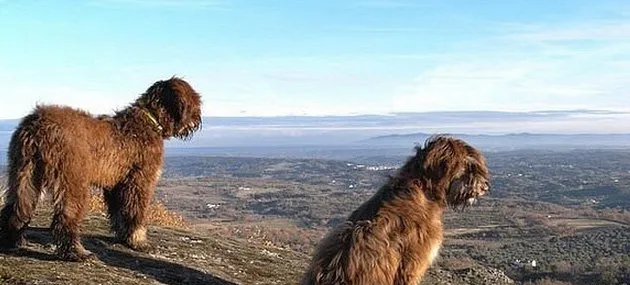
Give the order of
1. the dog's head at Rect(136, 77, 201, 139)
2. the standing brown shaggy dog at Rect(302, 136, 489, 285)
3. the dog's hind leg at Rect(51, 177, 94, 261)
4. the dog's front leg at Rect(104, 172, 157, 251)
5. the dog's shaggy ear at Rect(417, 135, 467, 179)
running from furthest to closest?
the dog's head at Rect(136, 77, 201, 139) < the dog's front leg at Rect(104, 172, 157, 251) < the dog's hind leg at Rect(51, 177, 94, 261) < the dog's shaggy ear at Rect(417, 135, 467, 179) < the standing brown shaggy dog at Rect(302, 136, 489, 285)

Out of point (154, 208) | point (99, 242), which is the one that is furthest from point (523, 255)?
point (99, 242)

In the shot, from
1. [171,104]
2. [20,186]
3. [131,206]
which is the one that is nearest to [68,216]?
[20,186]

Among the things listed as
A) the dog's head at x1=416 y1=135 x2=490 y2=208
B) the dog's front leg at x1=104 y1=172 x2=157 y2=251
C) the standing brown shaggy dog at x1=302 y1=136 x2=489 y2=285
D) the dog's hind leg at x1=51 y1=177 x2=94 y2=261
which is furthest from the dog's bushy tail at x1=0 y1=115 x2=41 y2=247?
the dog's head at x1=416 y1=135 x2=490 y2=208

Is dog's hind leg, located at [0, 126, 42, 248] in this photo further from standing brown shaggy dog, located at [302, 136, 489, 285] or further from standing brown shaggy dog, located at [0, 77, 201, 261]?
standing brown shaggy dog, located at [302, 136, 489, 285]

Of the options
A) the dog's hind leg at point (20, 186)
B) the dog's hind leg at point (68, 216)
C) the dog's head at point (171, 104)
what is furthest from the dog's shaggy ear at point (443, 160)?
the dog's hind leg at point (20, 186)

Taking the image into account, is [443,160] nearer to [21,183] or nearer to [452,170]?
[452,170]

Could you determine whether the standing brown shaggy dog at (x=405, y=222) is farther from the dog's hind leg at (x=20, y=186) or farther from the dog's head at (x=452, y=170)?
the dog's hind leg at (x=20, y=186)
